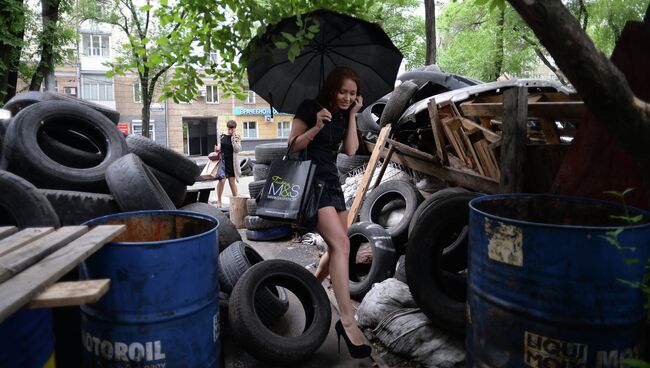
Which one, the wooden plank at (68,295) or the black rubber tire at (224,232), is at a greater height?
the wooden plank at (68,295)

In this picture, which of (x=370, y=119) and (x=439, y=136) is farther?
(x=370, y=119)

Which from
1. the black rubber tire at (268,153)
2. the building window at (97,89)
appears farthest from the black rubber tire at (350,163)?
the building window at (97,89)

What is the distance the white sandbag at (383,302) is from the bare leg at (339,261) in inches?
17.7

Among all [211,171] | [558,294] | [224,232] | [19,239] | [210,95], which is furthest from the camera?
[210,95]

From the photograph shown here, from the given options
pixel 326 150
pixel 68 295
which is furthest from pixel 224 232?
pixel 68 295

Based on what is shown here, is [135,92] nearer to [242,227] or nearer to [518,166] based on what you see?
[242,227]

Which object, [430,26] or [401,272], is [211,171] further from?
[401,272]

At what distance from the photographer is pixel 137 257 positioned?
1995 mm

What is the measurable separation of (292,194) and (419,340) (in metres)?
1.42

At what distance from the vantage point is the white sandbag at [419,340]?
3.01m

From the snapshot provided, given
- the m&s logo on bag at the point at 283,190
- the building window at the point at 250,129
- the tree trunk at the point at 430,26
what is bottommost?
the m&s logo on bag at the point at 283,190

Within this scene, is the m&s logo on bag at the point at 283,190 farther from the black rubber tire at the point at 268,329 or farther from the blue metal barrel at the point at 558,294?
the blue metal barrel at the point at 558,294

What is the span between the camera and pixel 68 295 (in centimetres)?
147

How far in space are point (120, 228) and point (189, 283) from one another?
46 cm
